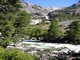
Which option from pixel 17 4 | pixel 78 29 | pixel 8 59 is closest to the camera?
pixel 8 59

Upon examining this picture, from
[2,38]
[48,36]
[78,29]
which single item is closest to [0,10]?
[2,38]

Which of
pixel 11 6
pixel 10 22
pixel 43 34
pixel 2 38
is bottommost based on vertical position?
pixel 43 34

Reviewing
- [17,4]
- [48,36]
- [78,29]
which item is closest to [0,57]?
[17,4]

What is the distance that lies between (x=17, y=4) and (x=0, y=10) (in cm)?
330

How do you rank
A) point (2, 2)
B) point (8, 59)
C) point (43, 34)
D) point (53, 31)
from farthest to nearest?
1. point (43, 34)
2. point (53, 31)
3. point (2, 2)
4. point (8, 59)

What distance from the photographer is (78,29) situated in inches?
3676

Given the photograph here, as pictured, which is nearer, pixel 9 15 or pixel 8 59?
pixel 8 59

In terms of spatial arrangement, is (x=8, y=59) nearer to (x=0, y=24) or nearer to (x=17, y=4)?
(x=0, y=24)

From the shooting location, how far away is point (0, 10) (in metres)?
39.3

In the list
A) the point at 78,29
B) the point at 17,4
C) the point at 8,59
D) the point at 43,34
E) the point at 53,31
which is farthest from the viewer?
the point at 43,34

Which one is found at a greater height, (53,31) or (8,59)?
(8,59)

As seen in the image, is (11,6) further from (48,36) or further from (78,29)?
(48,36)

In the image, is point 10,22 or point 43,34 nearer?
point 10,22

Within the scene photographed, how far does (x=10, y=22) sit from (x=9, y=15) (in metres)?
1.30
